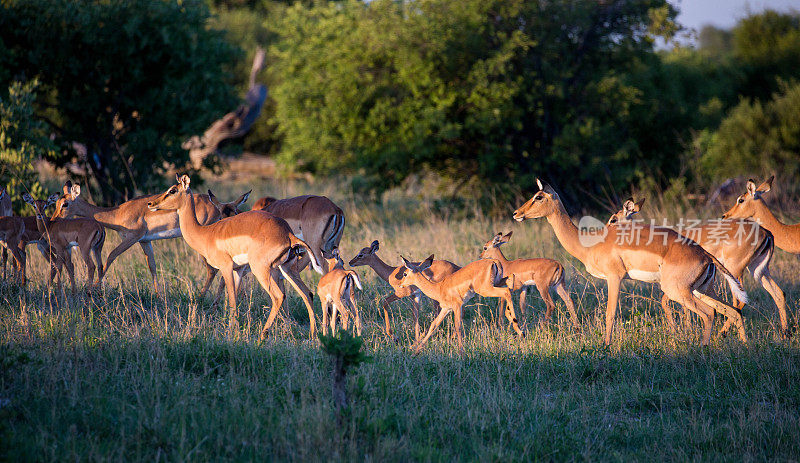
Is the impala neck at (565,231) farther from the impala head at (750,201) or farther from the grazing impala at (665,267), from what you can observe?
the impala head at (750,201)

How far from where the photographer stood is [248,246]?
6.36m

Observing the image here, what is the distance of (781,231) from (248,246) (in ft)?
18.9

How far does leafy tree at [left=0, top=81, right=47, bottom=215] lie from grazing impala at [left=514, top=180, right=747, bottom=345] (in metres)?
7.16

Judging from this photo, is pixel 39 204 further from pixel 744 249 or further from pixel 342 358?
pixel 744 249

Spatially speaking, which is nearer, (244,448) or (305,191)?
(244,448)

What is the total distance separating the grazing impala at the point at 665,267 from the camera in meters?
6.05

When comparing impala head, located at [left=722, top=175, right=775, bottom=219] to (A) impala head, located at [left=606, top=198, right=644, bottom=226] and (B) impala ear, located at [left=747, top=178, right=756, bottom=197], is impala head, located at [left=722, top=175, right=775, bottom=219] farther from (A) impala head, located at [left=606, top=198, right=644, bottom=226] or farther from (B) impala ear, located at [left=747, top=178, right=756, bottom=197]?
(A) impala head, located at [left=606, top=198, right=644, bottom=226]

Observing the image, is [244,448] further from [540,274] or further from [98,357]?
[540,274]

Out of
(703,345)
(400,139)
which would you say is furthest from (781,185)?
(703,345)

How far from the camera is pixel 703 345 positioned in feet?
19.7

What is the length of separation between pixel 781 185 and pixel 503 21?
6.44 m

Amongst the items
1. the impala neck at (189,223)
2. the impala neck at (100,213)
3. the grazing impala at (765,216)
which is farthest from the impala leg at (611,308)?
the impala neck at (100,213)

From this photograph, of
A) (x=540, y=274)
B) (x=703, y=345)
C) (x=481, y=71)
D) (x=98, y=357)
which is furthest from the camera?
(x=481, y=71)

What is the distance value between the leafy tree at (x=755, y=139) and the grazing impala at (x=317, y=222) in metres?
13.3
